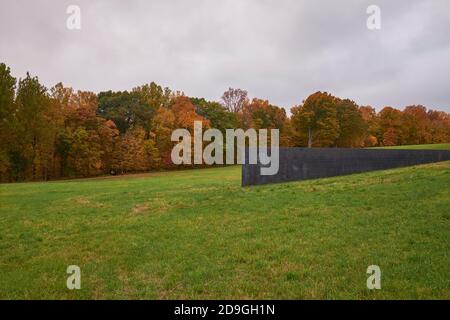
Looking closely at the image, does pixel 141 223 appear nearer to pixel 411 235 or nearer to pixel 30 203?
pixel 411 235

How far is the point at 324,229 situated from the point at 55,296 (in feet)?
18.5

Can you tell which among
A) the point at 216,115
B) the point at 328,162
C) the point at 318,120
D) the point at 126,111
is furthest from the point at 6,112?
the point at 318,120

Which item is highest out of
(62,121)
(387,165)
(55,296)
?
(62,121)

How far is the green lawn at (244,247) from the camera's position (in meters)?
5.31

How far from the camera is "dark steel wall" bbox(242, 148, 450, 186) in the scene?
19.8 metres

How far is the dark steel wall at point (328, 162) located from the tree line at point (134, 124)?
1221 inches

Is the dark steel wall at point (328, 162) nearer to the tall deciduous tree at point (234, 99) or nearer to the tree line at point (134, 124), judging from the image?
the tree line at point (134, 124)

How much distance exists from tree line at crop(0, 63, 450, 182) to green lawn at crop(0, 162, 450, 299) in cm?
3179

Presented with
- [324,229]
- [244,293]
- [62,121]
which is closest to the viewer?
[244,293]

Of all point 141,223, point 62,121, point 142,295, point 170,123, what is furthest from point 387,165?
point 62,121

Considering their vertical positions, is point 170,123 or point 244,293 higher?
point 170,123

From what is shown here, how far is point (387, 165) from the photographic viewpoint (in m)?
21.0

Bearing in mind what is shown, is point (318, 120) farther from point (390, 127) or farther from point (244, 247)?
point (244, 247)

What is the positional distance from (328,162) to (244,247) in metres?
14.6
